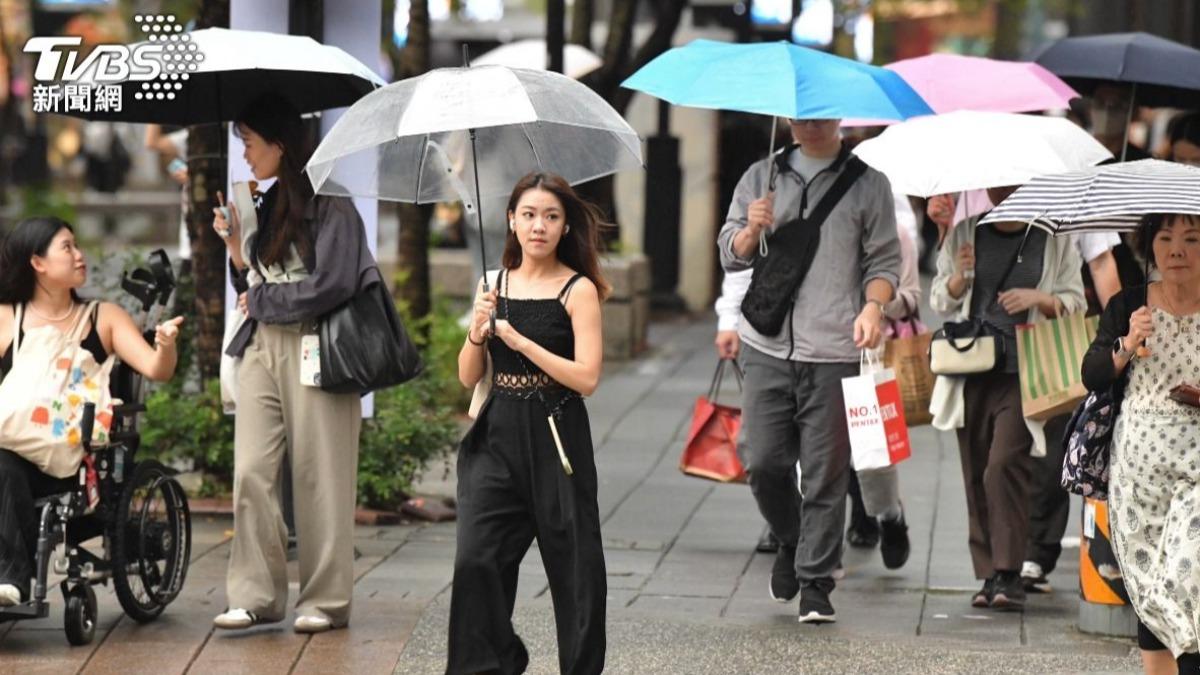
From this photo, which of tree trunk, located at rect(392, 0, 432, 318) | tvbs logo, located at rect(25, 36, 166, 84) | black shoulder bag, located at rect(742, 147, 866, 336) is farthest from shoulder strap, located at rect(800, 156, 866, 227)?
tree trunk, located at rect(392, 0, 432, 318)

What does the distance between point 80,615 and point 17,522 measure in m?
0.39

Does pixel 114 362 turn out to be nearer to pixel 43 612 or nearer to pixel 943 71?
pixel 43 612

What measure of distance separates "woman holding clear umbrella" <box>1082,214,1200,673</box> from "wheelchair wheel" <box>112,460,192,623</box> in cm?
333

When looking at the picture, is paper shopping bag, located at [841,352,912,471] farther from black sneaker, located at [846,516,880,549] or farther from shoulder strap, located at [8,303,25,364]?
shoulder strap, located at [8,303,25,364]

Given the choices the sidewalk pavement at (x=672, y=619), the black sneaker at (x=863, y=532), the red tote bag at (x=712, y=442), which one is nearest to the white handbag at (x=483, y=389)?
the sidewalk pavement at (x=672, y=619)

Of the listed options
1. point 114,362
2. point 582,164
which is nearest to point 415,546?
point 114,362

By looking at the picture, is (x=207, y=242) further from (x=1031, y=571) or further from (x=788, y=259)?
(x=1031, y=571)

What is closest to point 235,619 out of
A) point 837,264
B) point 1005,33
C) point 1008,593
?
point 837,264

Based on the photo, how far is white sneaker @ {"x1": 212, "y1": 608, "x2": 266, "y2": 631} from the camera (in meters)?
7.09

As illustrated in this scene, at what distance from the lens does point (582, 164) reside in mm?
6879

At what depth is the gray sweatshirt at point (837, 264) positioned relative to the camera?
24.9 ft

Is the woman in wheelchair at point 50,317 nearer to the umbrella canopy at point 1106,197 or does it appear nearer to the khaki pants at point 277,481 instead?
the khaki pants at point 277,481

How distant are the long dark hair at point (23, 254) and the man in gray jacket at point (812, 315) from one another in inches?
97.5

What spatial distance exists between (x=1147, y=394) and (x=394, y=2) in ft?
40.8
